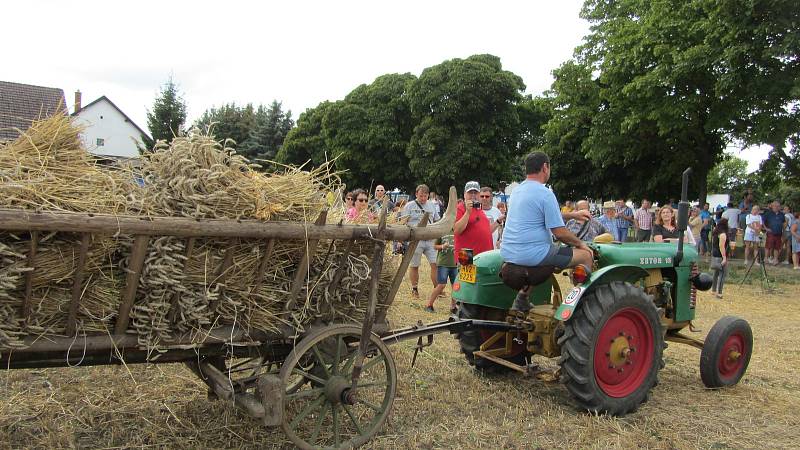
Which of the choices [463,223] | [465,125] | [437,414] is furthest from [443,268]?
[465,125]

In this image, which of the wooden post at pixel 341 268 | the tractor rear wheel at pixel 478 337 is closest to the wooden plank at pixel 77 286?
the wooden post at pixel 341 268

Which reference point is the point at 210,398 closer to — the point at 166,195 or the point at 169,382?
the point at 169,382

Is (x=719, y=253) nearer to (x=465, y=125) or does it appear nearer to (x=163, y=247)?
(x=163, y=247)

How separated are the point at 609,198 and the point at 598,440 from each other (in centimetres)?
2305

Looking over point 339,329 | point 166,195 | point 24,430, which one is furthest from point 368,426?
point 24,430

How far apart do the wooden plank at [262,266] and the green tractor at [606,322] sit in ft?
6.15

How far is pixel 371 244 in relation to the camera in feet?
11.1

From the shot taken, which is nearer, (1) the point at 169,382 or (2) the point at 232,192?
(2) the point at 232,192

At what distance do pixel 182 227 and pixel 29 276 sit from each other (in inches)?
24.7

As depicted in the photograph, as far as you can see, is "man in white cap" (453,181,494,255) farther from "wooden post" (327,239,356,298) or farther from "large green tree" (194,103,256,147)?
"large green tree" (194,103,256,147)

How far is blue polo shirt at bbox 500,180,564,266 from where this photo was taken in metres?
4.15

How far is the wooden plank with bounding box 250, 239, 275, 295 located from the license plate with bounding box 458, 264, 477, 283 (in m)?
2.23

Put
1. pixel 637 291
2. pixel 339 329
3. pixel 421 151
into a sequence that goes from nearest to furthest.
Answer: pixel 339 329, pixel 637 291, pixel 421 151

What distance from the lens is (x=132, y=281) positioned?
8.63 ft
